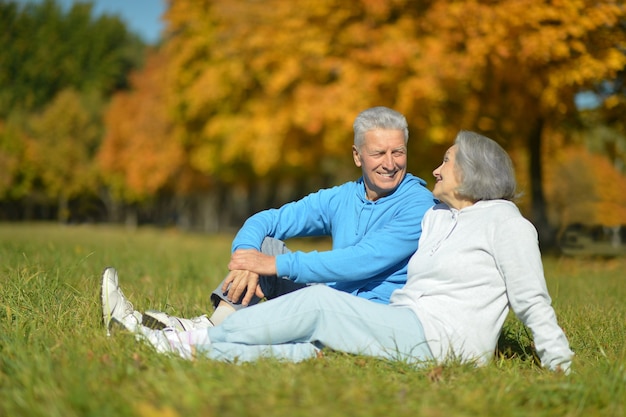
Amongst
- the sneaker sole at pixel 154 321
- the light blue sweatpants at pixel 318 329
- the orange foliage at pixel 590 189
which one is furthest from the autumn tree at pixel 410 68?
the orange foliage at pixel 590 189

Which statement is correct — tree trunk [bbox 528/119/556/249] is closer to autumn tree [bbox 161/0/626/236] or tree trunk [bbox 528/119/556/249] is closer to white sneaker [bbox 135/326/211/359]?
autumn tree [bbox 161/0/626/236]

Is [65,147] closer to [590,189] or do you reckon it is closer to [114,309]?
[590,189]

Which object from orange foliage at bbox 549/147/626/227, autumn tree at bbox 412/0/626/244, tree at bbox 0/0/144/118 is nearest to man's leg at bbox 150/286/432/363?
autumn tree at bbox 412/0/626/244

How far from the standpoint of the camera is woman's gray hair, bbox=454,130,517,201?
3.25 m

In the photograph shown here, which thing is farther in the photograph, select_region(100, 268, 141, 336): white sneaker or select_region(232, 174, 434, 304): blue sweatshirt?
select_region(232, 174, 434, 304): blue sweatshirt

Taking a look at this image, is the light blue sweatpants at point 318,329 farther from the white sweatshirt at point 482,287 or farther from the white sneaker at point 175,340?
the white sweatshirt at point 482,287

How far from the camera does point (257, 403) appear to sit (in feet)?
7.32

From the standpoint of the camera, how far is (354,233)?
3.79m

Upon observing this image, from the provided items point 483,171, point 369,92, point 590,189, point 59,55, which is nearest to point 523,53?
point 369,92

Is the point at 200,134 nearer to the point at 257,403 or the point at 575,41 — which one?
the point at 575,41

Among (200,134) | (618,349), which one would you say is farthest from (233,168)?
(618,349)

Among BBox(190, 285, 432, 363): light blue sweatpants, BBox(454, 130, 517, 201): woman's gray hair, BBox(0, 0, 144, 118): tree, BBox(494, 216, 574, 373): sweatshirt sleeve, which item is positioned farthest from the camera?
BBox(0, 0, 144, 118): tree

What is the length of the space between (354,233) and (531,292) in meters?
1.13

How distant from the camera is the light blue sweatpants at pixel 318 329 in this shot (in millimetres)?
3096
